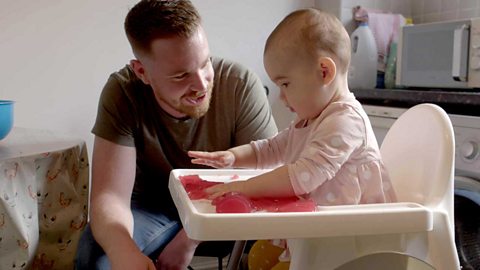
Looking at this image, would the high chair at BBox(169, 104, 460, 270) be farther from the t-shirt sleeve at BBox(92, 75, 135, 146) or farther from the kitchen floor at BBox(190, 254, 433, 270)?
the t-shirt sleeve at BBox(92, 75, 135, 146)

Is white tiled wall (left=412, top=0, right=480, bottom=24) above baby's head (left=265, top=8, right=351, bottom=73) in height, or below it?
below

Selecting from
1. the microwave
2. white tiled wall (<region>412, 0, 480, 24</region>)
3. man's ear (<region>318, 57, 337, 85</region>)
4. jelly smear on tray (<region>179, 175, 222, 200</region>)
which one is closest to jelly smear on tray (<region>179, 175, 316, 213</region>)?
jelly smear on tray (<region>179, 175, 222, 200</region>)

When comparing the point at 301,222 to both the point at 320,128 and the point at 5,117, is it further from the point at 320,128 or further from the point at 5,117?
the point at 5,117

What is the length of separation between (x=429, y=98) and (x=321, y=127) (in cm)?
107

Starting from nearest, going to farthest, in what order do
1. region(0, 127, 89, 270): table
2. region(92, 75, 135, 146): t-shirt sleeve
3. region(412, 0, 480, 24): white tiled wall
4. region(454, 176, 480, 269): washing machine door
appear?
A: region(0, 127, 89, 270): table
region(92, 75, 135, 146): t-shirt sleeve
region(454, 176, 480, 269): washing machine door
region(412, 0, 480, 24): white tiled wall

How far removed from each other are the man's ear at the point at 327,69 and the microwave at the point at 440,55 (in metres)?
1.17

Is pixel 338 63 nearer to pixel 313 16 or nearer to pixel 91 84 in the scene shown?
pixel 313 16

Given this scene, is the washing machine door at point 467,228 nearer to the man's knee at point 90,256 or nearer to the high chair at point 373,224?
the high chair at point 373,224

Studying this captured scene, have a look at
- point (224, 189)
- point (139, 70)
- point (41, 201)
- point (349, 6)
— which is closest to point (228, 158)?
point (224, 189)

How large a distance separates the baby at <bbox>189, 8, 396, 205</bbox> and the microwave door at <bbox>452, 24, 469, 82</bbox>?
114 centimetres

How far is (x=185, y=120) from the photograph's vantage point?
53.6 inches

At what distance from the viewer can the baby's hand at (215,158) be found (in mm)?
923

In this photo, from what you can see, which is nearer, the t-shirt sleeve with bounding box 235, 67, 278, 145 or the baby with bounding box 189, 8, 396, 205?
the baby with bounding box 189, 8, 396, 205

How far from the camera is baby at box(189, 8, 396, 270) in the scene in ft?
2.54
